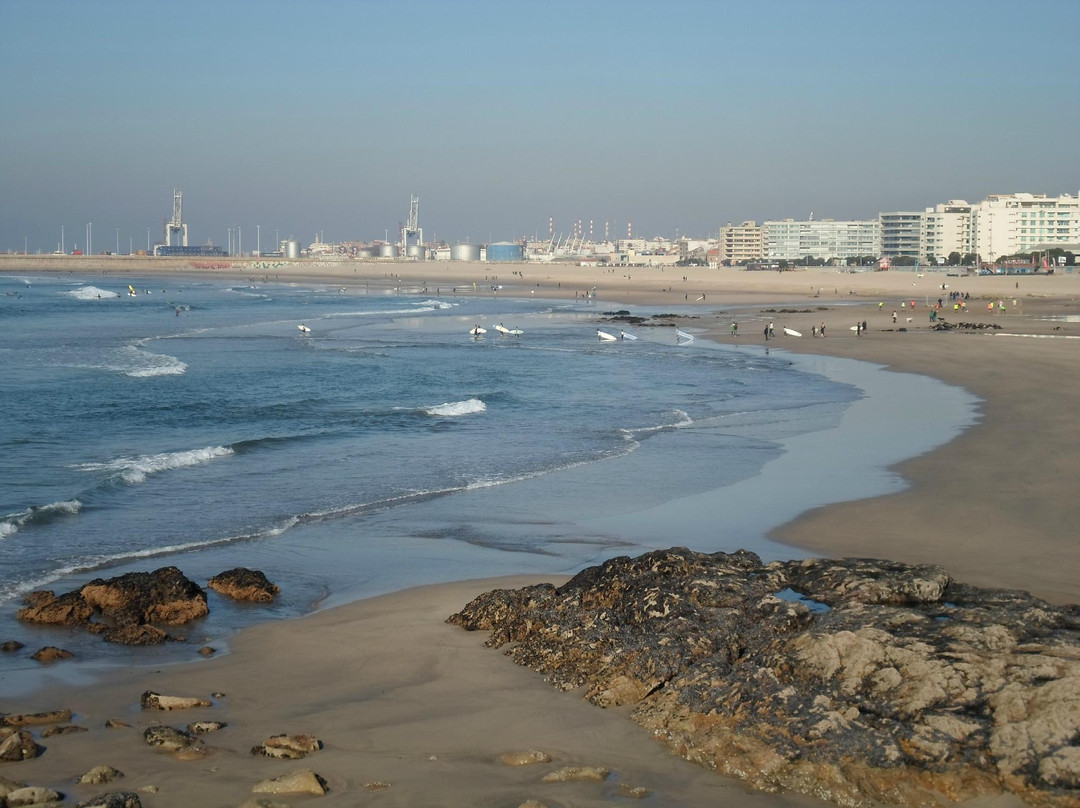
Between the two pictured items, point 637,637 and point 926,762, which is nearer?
point 926,762

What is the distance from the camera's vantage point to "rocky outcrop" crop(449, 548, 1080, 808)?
5.69m

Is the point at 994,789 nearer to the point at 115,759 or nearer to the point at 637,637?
the point at 637,637

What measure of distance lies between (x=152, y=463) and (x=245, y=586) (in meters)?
8.09

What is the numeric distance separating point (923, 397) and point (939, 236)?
506 feet

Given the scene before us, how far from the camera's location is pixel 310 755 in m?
6.15

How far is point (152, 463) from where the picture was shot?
17047 mm

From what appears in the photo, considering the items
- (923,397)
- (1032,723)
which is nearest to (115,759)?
(1032,723)

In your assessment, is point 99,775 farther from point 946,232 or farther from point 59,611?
point 946,232

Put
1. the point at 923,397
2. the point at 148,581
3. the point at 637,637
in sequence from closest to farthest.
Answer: the point at 637,637 < the point at 148,581 < the point at 923,397

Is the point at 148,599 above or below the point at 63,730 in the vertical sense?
above

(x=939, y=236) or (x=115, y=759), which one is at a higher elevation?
(x=939, y=236)

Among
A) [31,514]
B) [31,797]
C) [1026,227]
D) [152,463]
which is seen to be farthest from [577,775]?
[1026,227]

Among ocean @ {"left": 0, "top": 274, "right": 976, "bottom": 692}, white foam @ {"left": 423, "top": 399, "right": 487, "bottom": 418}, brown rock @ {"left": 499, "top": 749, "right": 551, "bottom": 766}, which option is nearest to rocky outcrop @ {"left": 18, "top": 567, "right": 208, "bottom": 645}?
ocean @ {"left": 0, "top": 274, "right": 976, "bottom": 692}

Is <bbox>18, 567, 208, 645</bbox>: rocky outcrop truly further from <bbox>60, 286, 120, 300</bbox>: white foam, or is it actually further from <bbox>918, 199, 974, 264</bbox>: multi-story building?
<bbox>918, 199, 974, 264</bbox>: multi-story building
